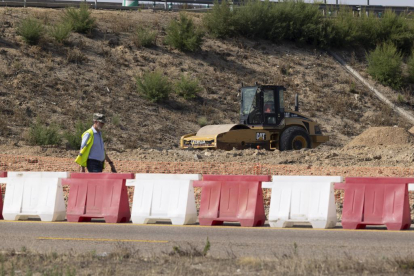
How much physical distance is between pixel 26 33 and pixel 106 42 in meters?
4.78

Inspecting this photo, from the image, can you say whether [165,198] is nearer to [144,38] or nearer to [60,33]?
[60,33]

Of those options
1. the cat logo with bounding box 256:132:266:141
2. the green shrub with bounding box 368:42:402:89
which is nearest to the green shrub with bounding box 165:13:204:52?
the green shrub with bounding box 368:42:402:89

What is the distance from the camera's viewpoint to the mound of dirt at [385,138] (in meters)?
30.3

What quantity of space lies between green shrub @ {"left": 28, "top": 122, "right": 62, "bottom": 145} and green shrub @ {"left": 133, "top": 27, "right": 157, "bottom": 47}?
12547mm

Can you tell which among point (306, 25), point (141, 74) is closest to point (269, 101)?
point (141, 74)

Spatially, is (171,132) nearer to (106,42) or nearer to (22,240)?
(106,42)

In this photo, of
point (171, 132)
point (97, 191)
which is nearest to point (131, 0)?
point (171, 132)

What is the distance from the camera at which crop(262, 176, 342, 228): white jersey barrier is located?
1260 cm

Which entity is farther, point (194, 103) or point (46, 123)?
point (194, 103)

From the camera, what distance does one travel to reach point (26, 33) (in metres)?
40.2

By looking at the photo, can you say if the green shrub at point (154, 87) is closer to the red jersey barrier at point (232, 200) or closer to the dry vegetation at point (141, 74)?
the dry vegetation at point (141, 74)

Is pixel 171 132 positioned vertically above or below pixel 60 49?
below

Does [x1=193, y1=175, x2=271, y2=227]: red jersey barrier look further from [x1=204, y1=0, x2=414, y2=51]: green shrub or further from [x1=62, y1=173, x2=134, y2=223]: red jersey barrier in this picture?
[x1=204, y1=0, x2=414, y2=51]: green shrub

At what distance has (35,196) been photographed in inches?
565
